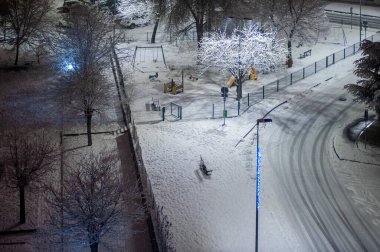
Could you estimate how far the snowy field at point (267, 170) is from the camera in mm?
28672

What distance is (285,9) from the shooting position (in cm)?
5359

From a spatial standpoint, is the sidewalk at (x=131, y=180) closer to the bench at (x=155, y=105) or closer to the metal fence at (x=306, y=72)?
the bench at (x=155, y=105)

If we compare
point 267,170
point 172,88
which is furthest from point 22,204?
point 172,88

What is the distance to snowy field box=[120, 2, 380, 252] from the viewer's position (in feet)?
94.1

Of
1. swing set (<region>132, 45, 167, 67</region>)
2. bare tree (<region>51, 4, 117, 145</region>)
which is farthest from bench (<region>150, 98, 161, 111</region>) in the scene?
swing set (<region>132, 45, 167, 67</region>)

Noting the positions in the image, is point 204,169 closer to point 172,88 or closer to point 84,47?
point 84,47

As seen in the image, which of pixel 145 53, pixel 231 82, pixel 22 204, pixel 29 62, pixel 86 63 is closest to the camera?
pixel 22 204

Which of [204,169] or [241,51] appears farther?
[241,51]

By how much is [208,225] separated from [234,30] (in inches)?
903

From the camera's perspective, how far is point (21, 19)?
5497 centimetres

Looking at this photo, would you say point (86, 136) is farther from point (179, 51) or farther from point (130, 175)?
point (179, 51)

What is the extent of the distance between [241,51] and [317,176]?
1499 cm

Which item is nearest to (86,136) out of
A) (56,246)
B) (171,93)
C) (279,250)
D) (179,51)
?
(171,93)

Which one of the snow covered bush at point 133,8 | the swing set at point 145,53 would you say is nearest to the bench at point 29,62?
the swing set at point 145,53
